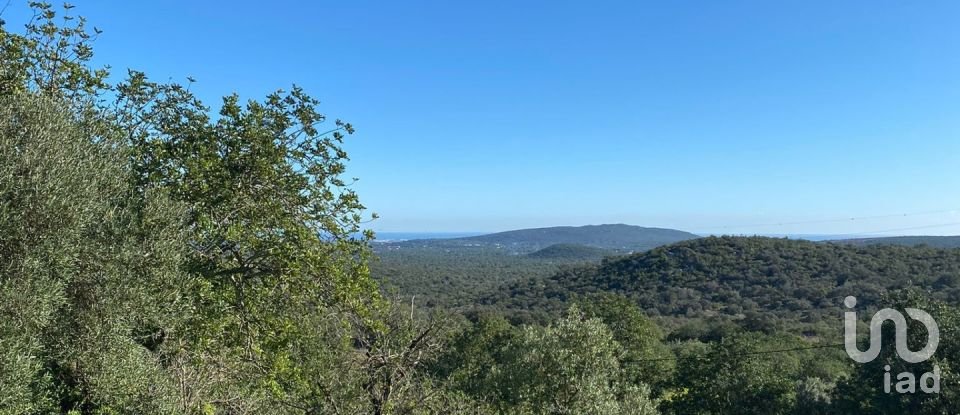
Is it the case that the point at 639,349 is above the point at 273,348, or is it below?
below

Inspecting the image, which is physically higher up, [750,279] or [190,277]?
[190,277]

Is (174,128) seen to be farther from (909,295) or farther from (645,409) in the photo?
(909,295)

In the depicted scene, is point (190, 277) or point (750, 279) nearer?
point (190, 277)

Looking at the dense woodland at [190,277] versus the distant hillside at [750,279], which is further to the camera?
the distant hillside at [750,279]

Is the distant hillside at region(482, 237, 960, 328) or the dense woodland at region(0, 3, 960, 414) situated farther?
the distant hillside at region(482, 237, 960, 328)

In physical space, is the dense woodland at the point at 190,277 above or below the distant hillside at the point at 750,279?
above

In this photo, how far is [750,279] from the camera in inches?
3706

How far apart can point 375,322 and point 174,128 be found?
626 cm

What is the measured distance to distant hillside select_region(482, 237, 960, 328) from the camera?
7350 centimetres

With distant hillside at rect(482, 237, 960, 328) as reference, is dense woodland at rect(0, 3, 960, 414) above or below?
above

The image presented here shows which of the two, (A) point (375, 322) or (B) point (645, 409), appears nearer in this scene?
(A) point (375, 322)

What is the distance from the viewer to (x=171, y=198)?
965 cm

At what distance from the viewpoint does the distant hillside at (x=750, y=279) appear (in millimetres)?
73500

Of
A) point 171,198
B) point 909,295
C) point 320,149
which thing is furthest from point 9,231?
point 909,295
